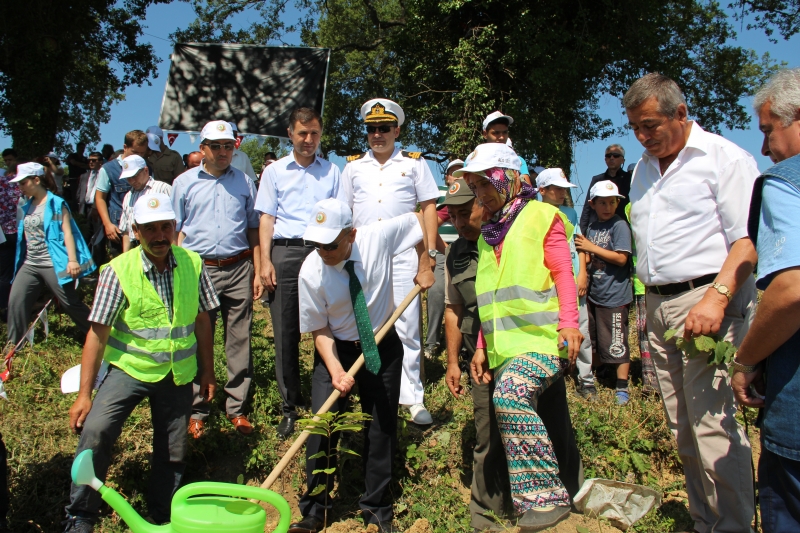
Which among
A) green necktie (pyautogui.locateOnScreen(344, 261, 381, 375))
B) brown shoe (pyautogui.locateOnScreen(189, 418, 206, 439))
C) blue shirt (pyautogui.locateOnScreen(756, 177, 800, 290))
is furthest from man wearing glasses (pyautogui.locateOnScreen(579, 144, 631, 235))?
blue shirt (pyautogui.locateOnScreen(756, 177, 800, 290))

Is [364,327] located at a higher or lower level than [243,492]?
higher

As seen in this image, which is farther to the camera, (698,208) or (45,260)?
(45,260)

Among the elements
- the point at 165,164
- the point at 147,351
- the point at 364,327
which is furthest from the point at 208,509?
the point at 165,164

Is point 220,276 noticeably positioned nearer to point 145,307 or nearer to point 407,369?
point 145,307

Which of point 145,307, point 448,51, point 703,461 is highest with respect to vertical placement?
point 448,51

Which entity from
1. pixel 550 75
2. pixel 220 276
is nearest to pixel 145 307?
pixel 220 276

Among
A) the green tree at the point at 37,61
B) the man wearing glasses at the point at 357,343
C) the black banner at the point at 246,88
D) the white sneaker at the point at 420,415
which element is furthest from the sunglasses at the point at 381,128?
the green tree at the point at 37,61

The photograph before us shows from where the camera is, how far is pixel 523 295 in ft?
10.1

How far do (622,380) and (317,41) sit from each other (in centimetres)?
1717

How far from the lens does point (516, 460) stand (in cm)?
297

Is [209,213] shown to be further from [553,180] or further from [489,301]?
[553,180]

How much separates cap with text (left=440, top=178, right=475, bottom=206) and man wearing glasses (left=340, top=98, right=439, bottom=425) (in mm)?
1080

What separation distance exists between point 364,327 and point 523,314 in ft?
3.04

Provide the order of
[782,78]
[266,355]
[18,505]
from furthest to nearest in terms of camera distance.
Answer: [266,355]
[18,505]
[782,78]
